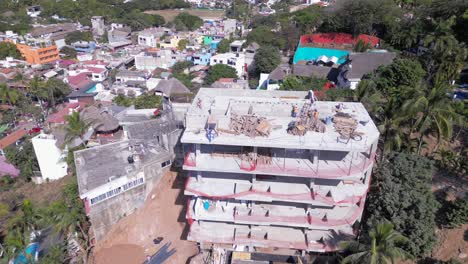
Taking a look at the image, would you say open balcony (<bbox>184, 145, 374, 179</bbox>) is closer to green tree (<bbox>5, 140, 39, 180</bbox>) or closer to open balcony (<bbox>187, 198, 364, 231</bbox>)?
open balcony (<bbox>187, 198, 364, 231</bbox>)

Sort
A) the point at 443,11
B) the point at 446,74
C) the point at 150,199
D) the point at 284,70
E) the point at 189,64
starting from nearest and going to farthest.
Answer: the point at 150,199
the point at 446,74
the point at 443,11
the point at 284,70
the point at 189,64

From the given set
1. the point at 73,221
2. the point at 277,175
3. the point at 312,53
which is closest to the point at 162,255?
the point at 73,221

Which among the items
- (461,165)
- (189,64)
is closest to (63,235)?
(461,165)

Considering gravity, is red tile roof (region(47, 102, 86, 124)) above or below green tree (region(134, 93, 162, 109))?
below

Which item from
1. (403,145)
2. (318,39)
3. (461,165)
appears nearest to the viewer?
(461,165)

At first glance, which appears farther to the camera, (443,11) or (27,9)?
(27,9)

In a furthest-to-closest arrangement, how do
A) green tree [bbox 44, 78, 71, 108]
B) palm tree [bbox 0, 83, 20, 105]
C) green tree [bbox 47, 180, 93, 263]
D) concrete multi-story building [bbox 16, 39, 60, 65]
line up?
concrete multi-story building [bbox 16, 39, 60, 65] < green tree [bbox 44, 78, 71, 108] < palm tree [bbox 0, 83, 20, 105] < green tree [bbox 47, 180, 93, 263]

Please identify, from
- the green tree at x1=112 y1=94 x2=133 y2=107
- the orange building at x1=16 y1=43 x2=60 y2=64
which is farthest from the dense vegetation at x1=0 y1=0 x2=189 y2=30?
the green tree at x1=112 y1=94 x2=133 y2=107

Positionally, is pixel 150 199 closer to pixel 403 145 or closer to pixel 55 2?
pixel 403 145
